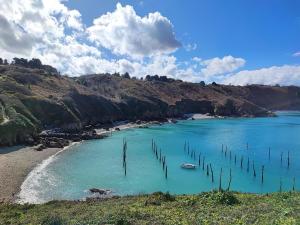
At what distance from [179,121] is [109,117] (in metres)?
43.5

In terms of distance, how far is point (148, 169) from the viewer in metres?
77.1

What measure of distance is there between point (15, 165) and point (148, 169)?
2516cm

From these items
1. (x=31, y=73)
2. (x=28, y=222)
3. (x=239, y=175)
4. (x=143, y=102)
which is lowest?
(x=239, y=175)

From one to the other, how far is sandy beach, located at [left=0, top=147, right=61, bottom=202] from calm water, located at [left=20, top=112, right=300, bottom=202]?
1.49 metres

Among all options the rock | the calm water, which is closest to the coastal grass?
the calm water

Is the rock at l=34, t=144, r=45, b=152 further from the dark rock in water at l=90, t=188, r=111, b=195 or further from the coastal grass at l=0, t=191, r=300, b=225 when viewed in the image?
the coastal grass at l=0, t=191, r=300, b=225

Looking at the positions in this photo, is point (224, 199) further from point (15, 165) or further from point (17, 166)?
point (15, 165)

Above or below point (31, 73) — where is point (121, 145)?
below

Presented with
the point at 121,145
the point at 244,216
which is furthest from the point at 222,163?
the point at 244,216

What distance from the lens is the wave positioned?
5262cm

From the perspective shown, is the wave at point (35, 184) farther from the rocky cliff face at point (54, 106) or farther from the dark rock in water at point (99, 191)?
the rocky cliff face at point (54, 106)

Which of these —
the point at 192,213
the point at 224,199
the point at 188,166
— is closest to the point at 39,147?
the point at 188,166

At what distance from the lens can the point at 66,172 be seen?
70.7m

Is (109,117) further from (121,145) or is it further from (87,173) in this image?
(87,173)
